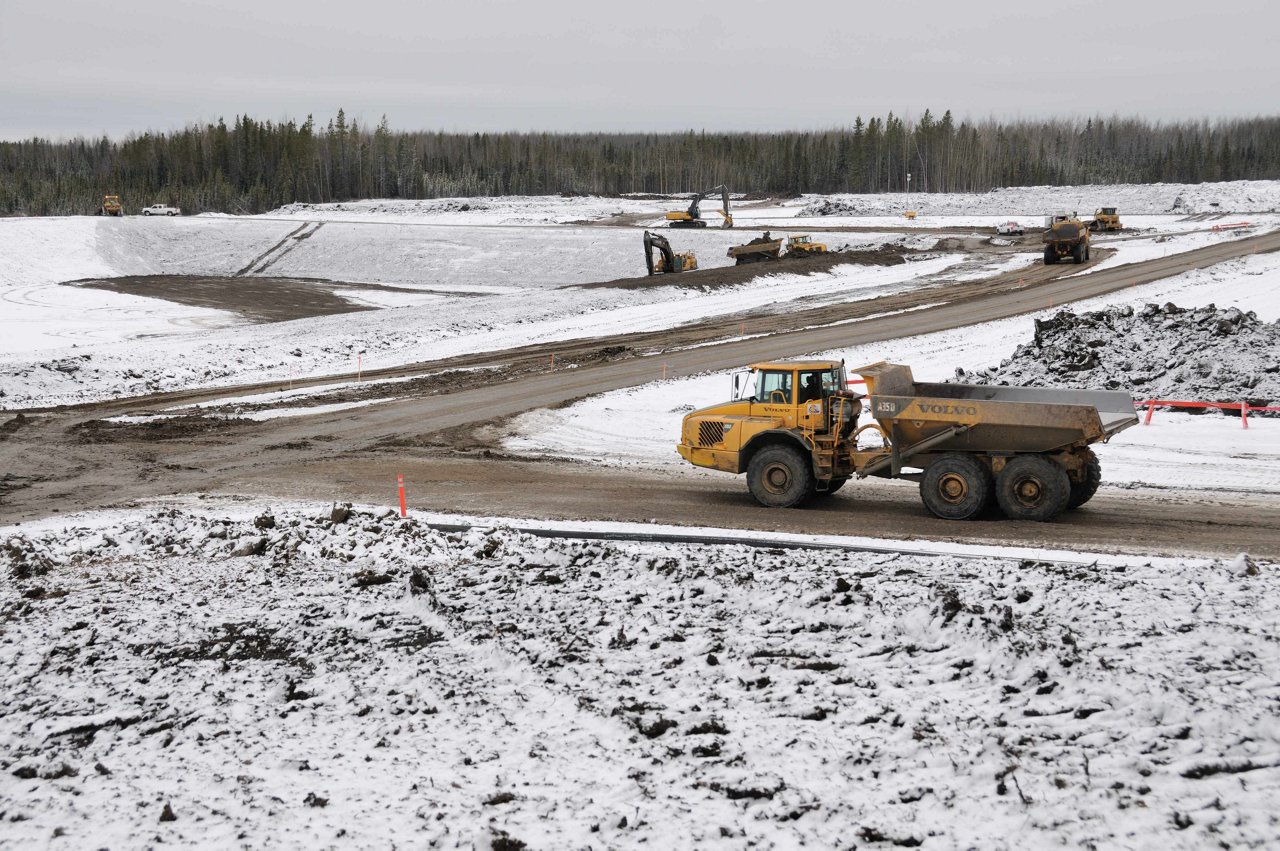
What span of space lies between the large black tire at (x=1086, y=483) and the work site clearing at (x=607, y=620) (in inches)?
8.7

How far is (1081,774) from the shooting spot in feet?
22.5

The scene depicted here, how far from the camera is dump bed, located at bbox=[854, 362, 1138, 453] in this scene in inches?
575

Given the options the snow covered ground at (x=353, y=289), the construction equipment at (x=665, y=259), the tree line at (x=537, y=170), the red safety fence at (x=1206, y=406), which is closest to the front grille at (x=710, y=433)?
the red safety fence at (x=1206, y=406)

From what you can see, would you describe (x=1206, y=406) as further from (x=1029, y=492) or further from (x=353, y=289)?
(x=353, y=289)

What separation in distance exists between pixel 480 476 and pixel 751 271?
113ft

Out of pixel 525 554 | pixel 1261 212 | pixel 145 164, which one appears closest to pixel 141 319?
pixel 525 554

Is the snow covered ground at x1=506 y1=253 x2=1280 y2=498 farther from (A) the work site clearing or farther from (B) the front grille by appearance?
(B) the front grille

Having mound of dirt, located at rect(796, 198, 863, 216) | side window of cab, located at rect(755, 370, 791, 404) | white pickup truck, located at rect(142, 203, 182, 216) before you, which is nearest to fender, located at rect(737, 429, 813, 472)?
side window of cab, located at rect(755, 370, 791, 404)

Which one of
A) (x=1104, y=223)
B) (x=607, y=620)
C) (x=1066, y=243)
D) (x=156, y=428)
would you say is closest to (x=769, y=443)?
(x=607, y=620)

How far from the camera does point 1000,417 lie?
14.9m

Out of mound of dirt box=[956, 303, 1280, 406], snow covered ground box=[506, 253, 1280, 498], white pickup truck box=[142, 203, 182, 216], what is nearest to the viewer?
snow covered ground box=[506, 253, 1280, 498]

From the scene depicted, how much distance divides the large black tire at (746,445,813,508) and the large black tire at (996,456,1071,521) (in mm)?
2823

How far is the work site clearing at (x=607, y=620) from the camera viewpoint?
6957 mm

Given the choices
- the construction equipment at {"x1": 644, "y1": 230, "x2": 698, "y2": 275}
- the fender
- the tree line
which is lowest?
the fender
